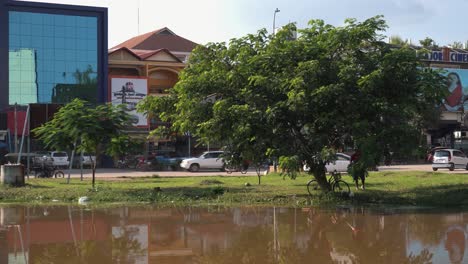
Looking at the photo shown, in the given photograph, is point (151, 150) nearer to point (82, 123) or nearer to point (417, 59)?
point (82, 123)

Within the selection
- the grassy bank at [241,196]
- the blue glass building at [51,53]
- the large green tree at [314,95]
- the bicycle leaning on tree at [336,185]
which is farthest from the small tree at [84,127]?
the blue glass building at [51,53]

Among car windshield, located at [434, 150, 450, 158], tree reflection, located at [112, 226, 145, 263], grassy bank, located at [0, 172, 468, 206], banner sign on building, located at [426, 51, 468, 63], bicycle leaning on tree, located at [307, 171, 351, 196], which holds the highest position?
banner sign on building, located at [426, 51, 468, 63]

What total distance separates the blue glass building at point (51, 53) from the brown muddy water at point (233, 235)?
122 ft

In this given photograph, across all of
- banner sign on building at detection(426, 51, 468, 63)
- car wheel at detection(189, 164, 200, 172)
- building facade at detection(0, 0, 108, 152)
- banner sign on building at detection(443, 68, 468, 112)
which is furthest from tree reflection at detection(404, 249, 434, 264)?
banner sign on building at detection(426, 51, 468, 63)

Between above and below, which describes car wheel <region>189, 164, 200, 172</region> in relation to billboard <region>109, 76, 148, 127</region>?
below

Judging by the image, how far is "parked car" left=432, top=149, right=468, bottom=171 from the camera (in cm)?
4034

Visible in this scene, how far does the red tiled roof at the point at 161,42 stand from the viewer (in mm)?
71875

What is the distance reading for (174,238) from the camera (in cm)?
1186

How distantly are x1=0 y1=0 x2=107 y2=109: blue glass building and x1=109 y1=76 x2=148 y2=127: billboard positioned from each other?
0.94 m

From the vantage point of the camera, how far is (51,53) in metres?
52.6

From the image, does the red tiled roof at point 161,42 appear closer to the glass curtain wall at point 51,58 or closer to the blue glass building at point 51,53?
the blue glass building at point 51,53

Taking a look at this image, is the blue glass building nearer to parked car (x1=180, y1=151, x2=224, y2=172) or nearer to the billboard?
the billboard

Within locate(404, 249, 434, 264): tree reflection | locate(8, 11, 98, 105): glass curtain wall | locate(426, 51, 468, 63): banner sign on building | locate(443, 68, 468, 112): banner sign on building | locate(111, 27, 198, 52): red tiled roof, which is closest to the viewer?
locate(404, 249, 434, 264): tree reflection

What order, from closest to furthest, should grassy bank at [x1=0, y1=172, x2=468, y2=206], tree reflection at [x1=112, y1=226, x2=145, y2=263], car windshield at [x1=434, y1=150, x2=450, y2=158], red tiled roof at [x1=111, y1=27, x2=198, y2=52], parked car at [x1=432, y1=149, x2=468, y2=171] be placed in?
tree reflection at [x1=112, y1=226, x2=145, y2=263]
grassy bank at [x1=0, y1=172, x2=468, y2=206]
parked car at [x1=432, y1=149, x2=468, y2=171]
car windshield at [x1=434, y1=150, x2=450, y2=158]
red tiled roof at [x1=111, y1=27, x2=198, y2=52]
